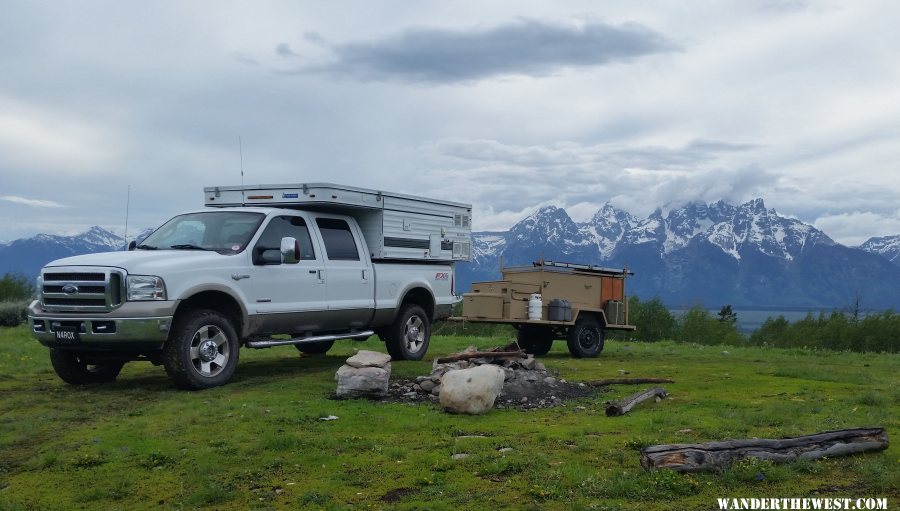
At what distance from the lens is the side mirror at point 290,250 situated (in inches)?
476

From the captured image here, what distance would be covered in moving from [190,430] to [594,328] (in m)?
11.0

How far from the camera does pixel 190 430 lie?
883 cm

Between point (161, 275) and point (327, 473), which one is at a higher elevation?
point (161, 275)

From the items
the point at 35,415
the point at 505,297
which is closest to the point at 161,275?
the point at 35,415

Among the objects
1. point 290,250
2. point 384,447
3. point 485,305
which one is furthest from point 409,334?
point 384,447

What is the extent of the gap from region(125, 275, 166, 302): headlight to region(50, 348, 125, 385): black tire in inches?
65.5

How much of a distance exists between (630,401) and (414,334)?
20.5 ft

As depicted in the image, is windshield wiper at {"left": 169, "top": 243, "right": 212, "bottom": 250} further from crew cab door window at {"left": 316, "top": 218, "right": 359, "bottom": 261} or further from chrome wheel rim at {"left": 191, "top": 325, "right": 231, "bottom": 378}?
crew cab door window at {"left": 316, "top": 218, "right": 359, "bottom": 261}

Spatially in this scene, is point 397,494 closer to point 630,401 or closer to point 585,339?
point 630,401

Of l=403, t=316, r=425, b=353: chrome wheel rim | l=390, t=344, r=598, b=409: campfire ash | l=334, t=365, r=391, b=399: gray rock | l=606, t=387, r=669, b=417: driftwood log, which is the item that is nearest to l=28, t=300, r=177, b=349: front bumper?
l=334, t=365, r=391, b=399: gray rock

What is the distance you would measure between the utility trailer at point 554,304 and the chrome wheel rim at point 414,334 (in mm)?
1295

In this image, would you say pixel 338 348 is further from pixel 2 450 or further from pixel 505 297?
pixel 2 450

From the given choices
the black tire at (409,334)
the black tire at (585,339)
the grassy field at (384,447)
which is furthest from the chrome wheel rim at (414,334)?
the black tire at (585,339)

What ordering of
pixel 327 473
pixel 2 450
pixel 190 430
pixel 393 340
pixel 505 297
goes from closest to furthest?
pixel 327 473, pixel 2 450, pixel 190 430, pixel 393 340, pixel 505 297
